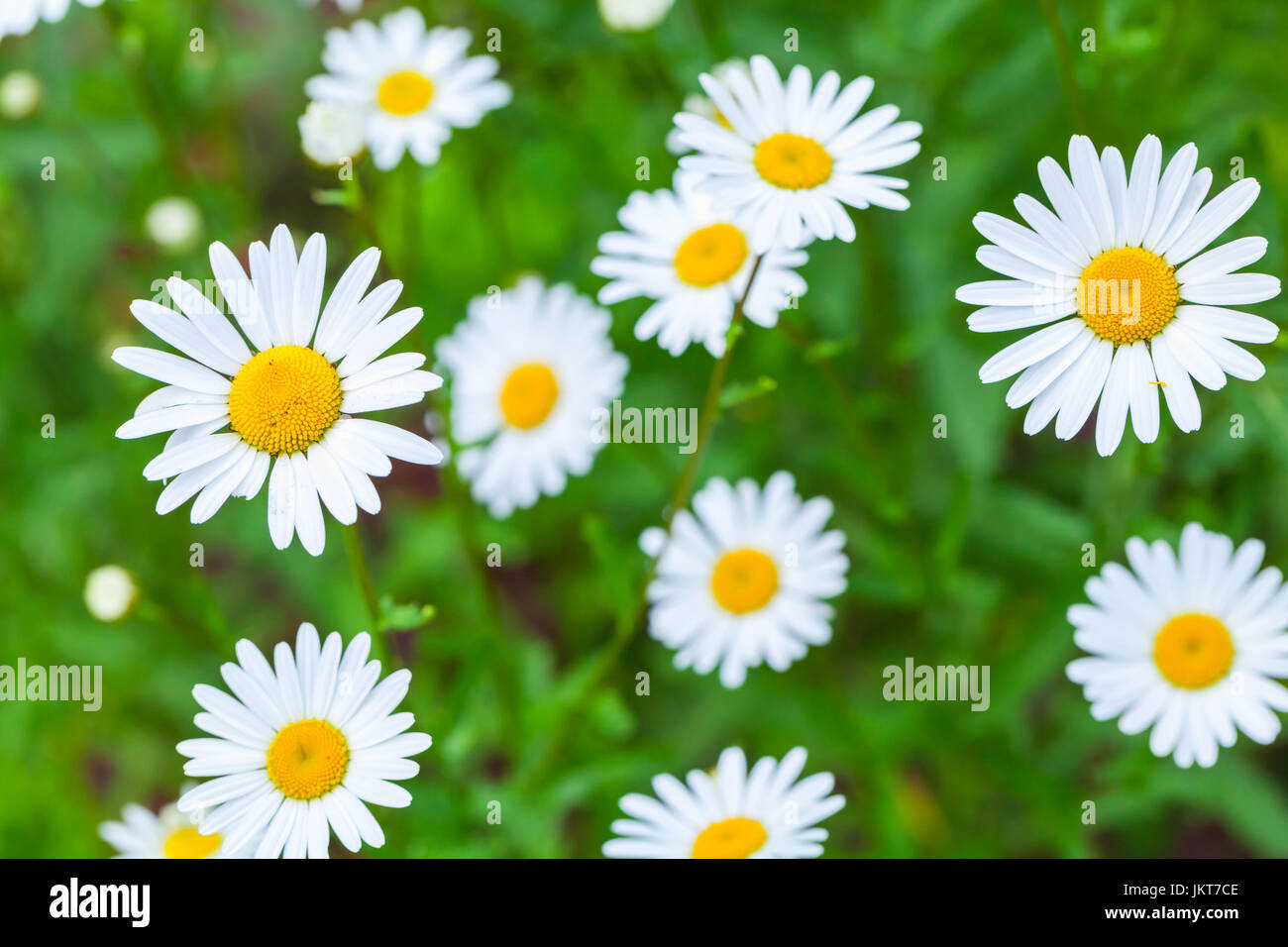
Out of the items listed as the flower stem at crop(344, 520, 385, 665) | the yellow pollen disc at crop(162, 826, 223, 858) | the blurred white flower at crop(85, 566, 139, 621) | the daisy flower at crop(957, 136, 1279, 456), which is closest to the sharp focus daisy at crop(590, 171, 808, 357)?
the daisy flower at crop(957, 136, 1279, 456)

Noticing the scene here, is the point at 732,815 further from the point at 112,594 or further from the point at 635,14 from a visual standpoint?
the point at 635,14

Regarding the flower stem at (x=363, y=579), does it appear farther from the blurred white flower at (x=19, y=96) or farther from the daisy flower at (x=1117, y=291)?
the blurred white flower at (x=19, y=96)

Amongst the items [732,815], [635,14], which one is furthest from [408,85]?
[732,815]

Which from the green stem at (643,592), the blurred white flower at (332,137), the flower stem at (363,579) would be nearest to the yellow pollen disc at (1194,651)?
the green stem at (643,592)

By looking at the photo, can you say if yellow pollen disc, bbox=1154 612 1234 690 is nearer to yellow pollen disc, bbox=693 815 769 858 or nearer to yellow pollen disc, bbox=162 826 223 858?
yellow pollen disc, bbox=693 815 769 858
